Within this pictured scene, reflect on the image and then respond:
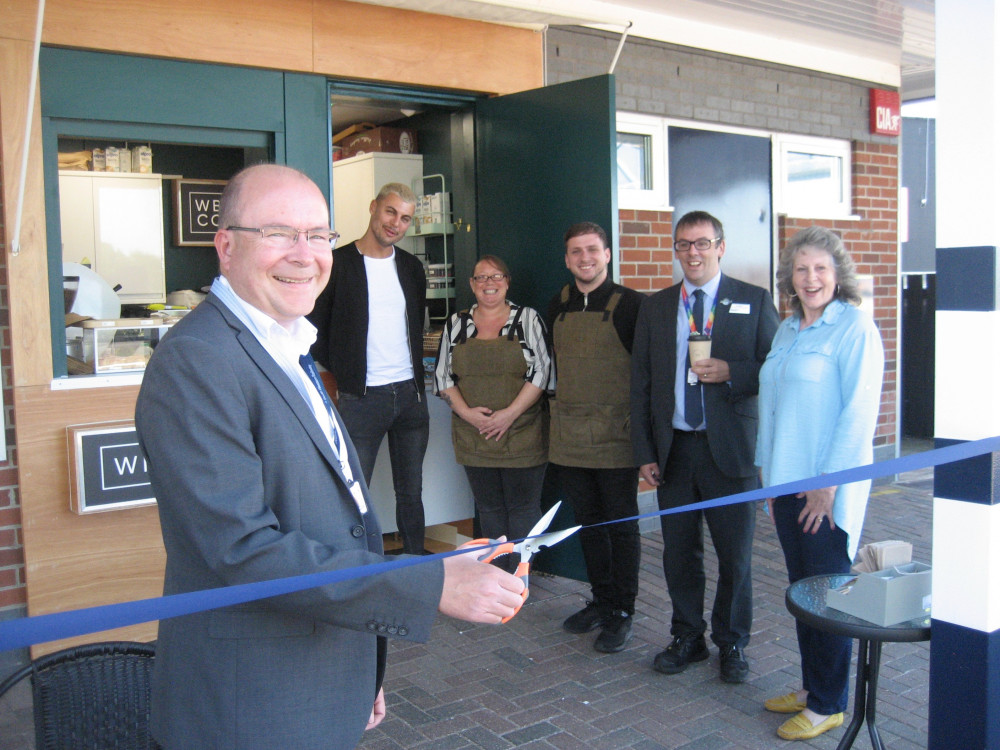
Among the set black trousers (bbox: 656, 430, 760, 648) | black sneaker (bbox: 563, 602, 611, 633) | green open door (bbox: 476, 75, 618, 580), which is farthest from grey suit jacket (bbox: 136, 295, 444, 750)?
green open door (bbox: 476, 75, 618, 580)

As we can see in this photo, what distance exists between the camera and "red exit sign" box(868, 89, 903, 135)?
315 inches

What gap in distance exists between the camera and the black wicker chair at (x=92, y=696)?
77.9 inches

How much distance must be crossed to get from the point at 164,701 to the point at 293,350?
2.31 ft

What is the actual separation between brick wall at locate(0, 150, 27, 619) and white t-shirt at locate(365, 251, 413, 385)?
1.71m

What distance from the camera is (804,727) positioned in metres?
3.49

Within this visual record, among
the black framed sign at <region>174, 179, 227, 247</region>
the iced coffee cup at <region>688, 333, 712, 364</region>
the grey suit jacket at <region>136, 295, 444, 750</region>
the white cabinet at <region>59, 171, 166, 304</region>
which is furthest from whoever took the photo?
the black framed sign at <region>174, 179, 227, 247</region>

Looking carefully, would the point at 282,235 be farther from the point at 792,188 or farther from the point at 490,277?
the point at 792,188

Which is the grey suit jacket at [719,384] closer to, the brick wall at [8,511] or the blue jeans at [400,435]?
the blue jeans at [400,435]

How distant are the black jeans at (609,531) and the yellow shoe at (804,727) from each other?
111 cm

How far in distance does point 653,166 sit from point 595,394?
2.76 meters

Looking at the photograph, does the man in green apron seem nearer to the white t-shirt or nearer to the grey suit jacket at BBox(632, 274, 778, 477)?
the grey suit jacket at BBox(632, 274, 778, 477)

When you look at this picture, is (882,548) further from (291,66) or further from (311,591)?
(291,66)

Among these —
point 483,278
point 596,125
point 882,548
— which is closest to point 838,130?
point 596,125

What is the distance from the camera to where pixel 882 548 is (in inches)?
112
